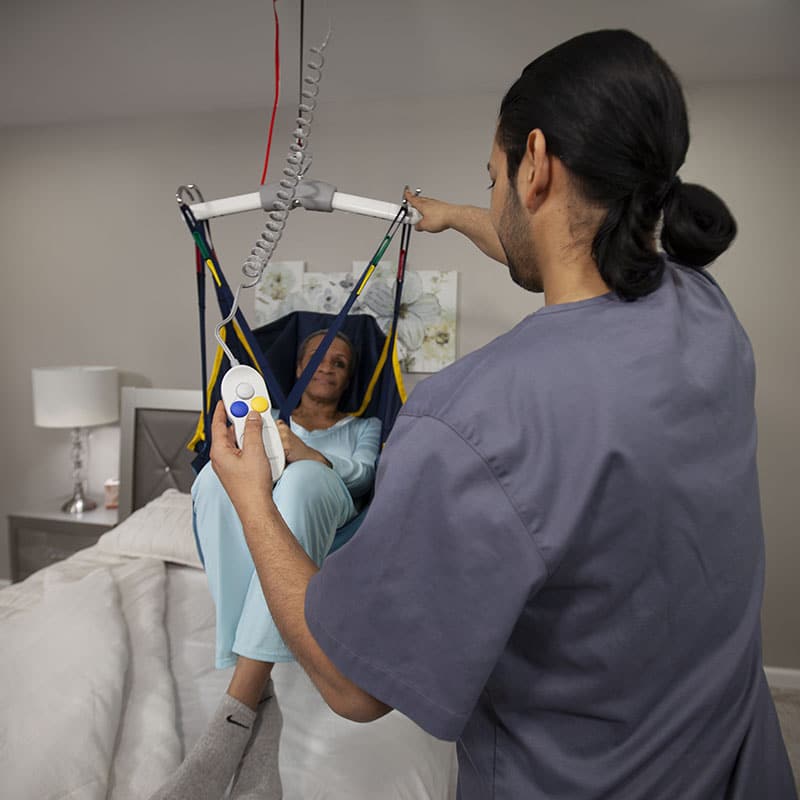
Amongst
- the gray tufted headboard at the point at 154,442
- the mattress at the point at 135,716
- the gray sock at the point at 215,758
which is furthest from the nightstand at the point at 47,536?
the gray sock at the point at 215,758

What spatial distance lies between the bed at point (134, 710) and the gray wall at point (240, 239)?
4.84ft

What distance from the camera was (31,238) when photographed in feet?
10.5

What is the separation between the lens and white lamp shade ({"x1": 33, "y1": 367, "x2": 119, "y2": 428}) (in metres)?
2.71

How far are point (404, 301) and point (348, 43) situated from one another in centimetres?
99

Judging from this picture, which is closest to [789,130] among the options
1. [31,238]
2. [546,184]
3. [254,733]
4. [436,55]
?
[436,55]

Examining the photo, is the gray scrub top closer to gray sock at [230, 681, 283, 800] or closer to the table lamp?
gray sock at [230, 681, 283, 800]

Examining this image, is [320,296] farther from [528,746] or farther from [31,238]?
[528,746]

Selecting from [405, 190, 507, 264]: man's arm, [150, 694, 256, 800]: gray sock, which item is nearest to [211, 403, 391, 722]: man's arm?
[150, 694, 256, 800]: gray sock

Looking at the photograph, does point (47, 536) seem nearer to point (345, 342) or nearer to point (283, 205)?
point (345, 342)

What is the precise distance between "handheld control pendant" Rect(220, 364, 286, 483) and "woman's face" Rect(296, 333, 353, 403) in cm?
102

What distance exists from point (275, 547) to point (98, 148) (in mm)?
2977

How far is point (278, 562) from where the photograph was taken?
0.75 metres

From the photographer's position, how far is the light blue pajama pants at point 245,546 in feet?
4.24

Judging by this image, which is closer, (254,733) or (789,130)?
(254,733)
